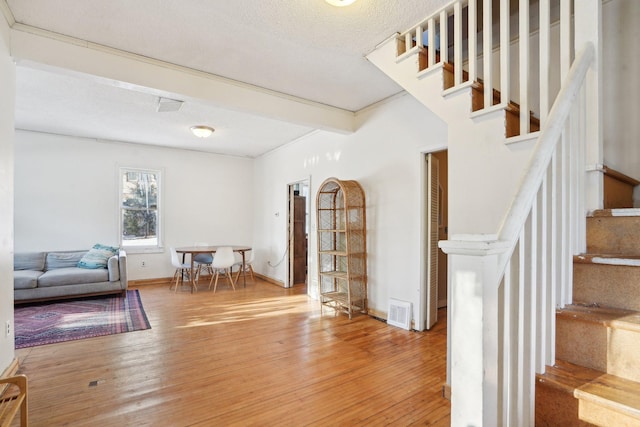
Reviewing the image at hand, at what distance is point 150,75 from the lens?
2.96 meters

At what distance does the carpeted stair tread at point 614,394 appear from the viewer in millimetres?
933

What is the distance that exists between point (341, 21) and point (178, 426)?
2964 millimetres

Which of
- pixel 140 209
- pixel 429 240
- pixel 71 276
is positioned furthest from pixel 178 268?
pixel 429 240

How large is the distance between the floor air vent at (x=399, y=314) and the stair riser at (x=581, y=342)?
2373 millimetres

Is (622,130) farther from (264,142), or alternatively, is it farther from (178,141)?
(178,141)

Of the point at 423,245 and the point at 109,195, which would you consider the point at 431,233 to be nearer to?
the point at 423,245

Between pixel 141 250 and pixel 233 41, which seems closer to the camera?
pixel 233 41

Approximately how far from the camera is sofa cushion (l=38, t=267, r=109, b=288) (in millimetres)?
4535

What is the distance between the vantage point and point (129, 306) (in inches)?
179

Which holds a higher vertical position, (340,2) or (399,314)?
(340,2)

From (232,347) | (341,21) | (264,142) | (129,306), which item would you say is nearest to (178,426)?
(232,347)

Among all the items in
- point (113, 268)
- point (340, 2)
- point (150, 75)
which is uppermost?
point (340, 2)

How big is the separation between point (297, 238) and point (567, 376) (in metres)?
5.35

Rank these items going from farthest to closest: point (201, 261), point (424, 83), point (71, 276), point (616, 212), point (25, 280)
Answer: point (201, 261)
point (71, 276)
point (25, 280)
point (424, 83)
point (616, 212)
